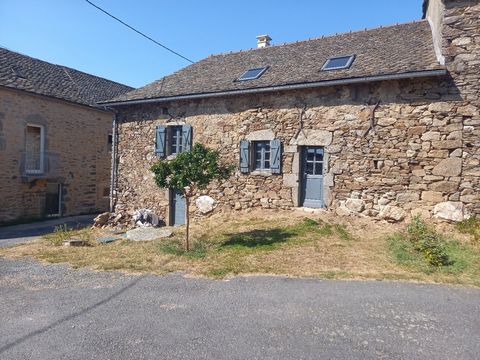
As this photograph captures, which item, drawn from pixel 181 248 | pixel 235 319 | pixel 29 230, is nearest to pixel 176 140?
pixel 181 248

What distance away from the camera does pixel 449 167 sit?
786 centimetres

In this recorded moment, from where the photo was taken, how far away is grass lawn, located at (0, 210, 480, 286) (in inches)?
233

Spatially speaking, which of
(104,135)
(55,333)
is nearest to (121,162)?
(104,135)

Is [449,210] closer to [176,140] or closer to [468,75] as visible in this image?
[468,75]

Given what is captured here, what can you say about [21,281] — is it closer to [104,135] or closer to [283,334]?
[283,334]

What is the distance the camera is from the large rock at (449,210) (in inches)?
306

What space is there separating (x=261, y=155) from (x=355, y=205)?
3.06 metres

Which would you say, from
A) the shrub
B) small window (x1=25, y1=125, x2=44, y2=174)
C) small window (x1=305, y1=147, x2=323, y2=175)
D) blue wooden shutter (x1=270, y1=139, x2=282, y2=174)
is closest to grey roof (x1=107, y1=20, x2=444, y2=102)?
blue wooden shutter (x1=270, y1=139, x2=282, y2=174)

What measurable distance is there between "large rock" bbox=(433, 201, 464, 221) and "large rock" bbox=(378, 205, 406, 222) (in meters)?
0.70

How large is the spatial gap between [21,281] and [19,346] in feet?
8.65

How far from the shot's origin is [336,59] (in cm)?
1011

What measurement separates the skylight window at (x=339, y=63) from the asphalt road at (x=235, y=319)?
631 centimetres

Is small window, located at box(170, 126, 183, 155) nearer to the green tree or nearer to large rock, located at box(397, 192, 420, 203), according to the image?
the green tree

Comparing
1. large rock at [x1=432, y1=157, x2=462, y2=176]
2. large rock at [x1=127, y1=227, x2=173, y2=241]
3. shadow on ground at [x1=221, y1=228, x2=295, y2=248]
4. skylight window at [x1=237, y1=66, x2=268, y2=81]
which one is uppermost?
skylight window at [x1=237, y1=66, x2=268, y2=81]
